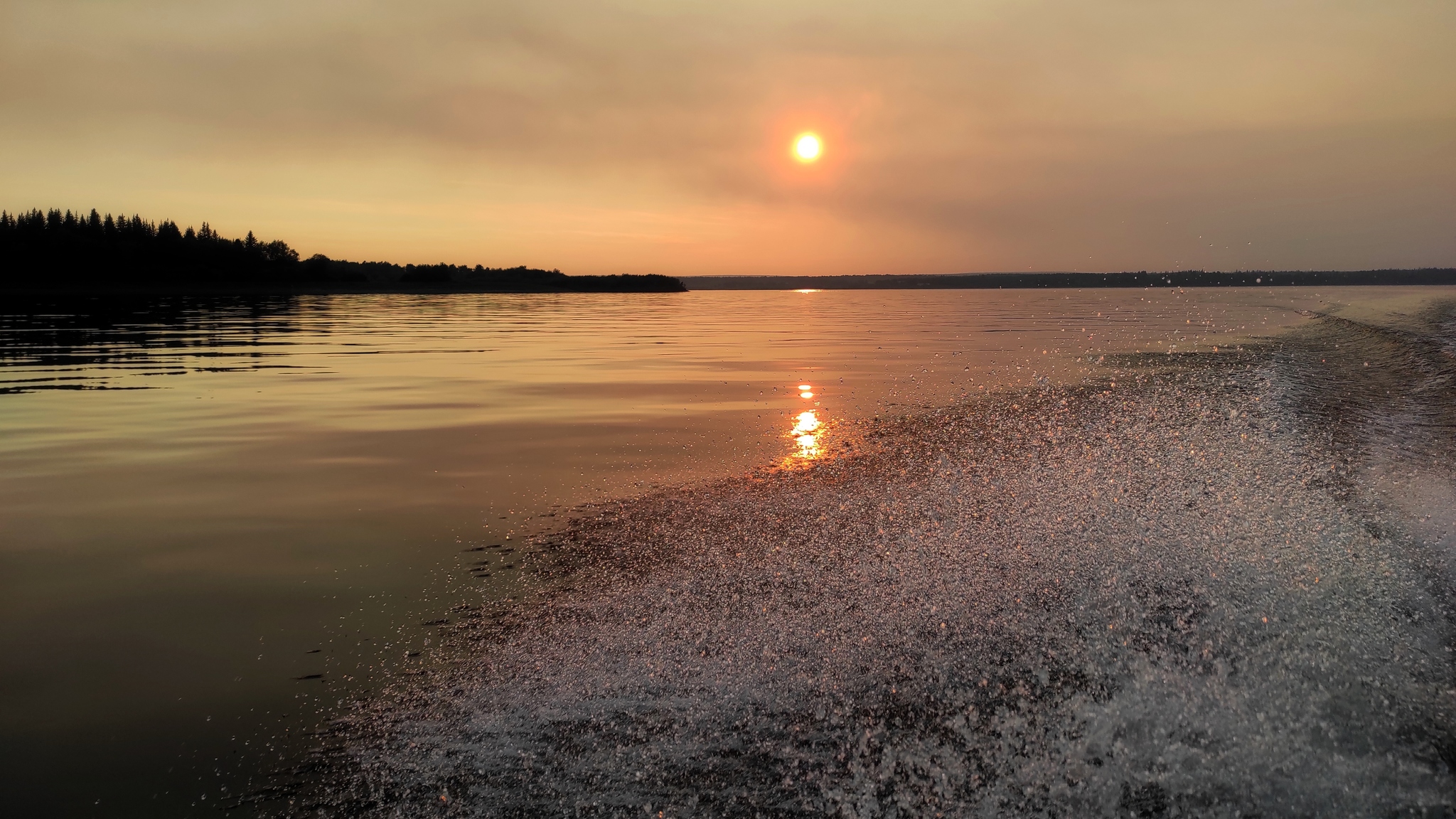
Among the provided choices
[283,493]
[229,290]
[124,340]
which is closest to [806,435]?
[283,493]

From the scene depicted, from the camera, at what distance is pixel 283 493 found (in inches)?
319

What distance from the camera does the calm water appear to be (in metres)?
3.90

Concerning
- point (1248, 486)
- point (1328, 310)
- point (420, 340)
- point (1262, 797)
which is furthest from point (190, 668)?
point (1328, 310)

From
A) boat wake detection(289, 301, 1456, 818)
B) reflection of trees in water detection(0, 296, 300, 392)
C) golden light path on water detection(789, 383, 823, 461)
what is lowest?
boat wake detection(289, 301, 1456, 818)

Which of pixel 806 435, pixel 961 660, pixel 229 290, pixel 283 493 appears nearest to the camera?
pixel 961 660

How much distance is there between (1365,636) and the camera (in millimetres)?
4285

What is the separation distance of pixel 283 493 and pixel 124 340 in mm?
27443

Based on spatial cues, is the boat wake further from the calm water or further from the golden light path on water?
the golden light path on water

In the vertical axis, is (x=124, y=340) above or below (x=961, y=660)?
above

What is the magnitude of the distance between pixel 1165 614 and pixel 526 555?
4.38m

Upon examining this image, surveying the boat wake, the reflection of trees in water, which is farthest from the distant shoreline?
the boat wake

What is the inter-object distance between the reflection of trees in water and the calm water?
0.28 meters

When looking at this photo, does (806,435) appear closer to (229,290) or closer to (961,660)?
(961,660)

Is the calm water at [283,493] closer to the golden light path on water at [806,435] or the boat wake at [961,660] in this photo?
the golden light path on water at [806,435]
